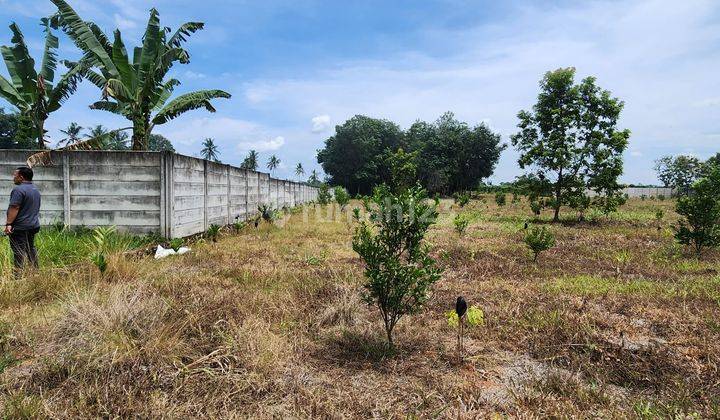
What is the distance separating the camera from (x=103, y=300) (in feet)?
11.7

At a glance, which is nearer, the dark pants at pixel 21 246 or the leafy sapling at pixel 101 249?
the leafy sapling at pixel 101 249

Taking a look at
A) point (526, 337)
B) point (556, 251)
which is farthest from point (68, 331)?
point (556, 251)

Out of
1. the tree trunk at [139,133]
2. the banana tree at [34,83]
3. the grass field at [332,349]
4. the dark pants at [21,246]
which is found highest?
the banana tree at [34,83]

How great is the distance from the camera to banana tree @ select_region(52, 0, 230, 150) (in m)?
10.0

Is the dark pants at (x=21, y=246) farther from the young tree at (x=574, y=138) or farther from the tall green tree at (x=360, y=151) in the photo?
the tall green tree at (x=360, y=151)

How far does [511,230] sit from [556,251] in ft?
12.8

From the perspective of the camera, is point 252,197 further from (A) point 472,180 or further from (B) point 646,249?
(A) point 472,180

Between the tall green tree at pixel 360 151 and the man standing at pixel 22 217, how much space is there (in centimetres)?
4258

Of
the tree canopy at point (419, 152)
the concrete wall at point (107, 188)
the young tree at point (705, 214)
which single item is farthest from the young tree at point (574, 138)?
the tree canopy at point (419, 152)

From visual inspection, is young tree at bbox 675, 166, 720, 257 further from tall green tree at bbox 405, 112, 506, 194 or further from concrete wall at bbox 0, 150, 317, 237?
tall green tree at bbox 405, 112, 506, 194

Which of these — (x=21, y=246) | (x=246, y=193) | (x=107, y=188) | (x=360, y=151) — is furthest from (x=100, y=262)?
(x=360, y=151)

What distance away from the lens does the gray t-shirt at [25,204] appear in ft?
16.6

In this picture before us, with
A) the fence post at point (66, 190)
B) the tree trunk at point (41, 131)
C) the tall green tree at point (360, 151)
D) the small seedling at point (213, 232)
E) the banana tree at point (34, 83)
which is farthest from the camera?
the tall green tree at point (360, 151)

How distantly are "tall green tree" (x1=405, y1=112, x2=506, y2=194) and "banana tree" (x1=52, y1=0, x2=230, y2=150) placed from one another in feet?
106
